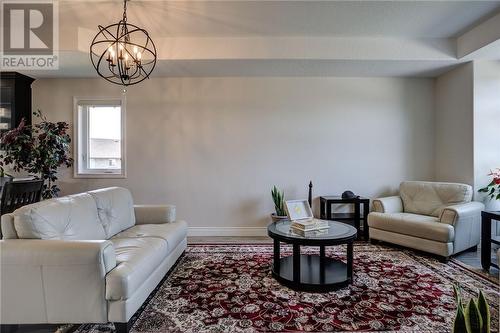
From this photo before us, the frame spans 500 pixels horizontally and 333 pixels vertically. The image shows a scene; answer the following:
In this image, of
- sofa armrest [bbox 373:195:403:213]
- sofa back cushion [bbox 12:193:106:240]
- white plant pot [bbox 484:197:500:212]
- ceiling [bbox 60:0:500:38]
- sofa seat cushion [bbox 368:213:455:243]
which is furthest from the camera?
sofa armrest [bbox 373:195:403:213]

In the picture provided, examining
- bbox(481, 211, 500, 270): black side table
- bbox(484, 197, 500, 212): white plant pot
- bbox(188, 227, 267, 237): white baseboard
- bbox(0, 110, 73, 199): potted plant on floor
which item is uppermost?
bbox(0, 110, 73, 199): potted plant on floor

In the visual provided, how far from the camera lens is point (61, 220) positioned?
2.04 meters

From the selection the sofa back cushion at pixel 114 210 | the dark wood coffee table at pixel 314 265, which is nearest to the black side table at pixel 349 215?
the dark wood coffee table at pixel 314 265

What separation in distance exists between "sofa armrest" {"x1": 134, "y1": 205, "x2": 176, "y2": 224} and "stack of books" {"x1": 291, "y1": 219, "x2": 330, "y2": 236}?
1.46m

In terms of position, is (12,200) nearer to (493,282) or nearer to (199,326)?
(199,326)

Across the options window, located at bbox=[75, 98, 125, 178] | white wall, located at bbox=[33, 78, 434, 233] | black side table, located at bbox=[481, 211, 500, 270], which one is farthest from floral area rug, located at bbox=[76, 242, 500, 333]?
window, located at bbox=[75, 98, 125, 178]

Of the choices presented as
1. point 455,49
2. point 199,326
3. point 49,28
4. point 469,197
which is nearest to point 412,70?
point 455,49

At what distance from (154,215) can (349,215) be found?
2.81m

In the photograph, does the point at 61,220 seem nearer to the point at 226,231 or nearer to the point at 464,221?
the point at 226,231

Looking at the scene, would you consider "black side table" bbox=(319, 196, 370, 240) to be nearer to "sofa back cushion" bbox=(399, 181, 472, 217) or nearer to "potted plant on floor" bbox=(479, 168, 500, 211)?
"sofa back cushion" bbox=(399, 181, 472, 217)

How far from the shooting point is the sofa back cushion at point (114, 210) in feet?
8.55

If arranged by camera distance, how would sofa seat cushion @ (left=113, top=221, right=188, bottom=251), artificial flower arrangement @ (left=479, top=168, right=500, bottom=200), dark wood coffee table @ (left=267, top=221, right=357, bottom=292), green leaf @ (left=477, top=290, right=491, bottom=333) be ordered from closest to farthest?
green leaf @ (left=477, top=290, right=491, bottom=333) < dark wood coffee table @ (left=267, top=221, right=357, bottom=292) < sofa seat cushion @ (left=113, top=221, right=188, bottom=251) < artificial flower arrangement @ (left=479, top=168, right=500, bottom=200)

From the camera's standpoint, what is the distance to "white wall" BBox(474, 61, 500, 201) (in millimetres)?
3531

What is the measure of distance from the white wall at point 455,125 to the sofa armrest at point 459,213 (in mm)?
511
